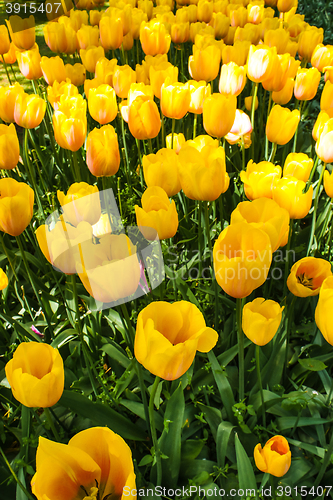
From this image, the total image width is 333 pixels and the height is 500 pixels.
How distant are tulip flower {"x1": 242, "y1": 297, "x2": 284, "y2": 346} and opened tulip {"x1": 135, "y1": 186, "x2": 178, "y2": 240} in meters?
0.41

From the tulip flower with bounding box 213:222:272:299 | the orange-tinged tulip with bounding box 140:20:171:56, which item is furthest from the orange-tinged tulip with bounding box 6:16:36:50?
the tulip flower with bounding box 213:222:272:299

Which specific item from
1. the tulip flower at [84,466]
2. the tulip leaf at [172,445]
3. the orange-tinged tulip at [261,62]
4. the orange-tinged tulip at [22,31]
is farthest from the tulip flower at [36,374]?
the orange-tinged tulip at [22,31]

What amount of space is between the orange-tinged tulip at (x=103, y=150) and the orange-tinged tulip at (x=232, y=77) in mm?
899

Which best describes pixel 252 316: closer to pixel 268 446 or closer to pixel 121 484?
pixel 268 446

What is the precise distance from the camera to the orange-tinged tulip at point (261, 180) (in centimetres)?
142

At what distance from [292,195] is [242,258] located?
0.53m

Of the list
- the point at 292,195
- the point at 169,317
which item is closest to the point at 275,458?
the point at 169,317

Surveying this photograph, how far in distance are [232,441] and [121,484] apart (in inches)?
26.9

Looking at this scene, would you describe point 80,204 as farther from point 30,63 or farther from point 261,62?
point 30,63

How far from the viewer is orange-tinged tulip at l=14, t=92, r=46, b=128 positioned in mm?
1860

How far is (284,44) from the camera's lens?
258cm

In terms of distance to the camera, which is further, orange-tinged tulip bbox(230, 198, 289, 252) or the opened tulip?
the opened tulip

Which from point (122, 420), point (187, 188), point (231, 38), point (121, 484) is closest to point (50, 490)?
point (121, 484)

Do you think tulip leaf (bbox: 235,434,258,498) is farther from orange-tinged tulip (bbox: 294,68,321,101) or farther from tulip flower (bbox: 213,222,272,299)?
orange-tinged tulip (bbox: 294,68,321,101)
